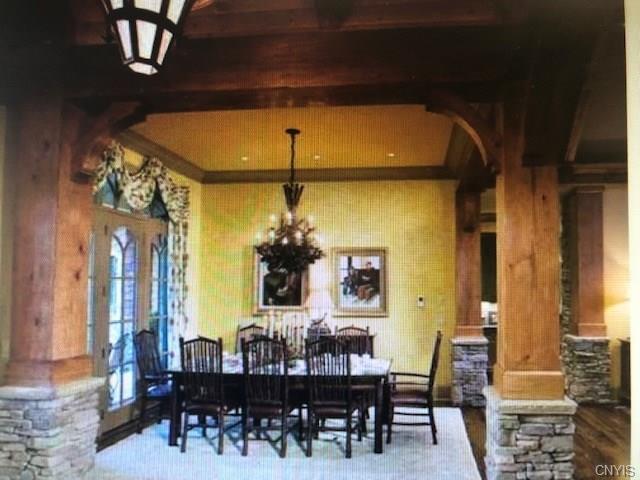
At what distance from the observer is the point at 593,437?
6.34m

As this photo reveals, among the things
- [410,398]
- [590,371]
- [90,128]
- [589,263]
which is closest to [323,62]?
[90,128]

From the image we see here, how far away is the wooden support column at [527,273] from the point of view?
4074 millimetres

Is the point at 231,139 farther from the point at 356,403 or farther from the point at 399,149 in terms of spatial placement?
the point at 356,403

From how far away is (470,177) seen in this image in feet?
23.7

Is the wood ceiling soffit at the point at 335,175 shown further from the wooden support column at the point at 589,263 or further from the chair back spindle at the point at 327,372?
the chair back spindle at the point at 327,372

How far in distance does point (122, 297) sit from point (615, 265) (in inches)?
259

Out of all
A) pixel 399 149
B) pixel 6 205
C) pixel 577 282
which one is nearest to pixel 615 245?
pixel 577 282

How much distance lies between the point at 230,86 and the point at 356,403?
10.4ft

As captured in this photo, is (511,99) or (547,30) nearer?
(547,30)

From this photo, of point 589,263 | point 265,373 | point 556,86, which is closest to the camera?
point 556,86

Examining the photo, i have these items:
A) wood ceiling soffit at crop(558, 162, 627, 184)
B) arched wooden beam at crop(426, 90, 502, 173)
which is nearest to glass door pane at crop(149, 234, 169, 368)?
arched wooden beam at crop(426, 90, 502, 173)

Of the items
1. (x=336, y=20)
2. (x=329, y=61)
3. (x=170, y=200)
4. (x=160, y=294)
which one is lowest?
(x=160, y=294)

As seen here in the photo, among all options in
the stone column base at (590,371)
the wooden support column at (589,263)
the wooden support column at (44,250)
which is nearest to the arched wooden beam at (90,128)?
the wooden support column at (44,250)

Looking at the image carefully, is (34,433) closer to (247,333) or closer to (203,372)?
(203,372)
